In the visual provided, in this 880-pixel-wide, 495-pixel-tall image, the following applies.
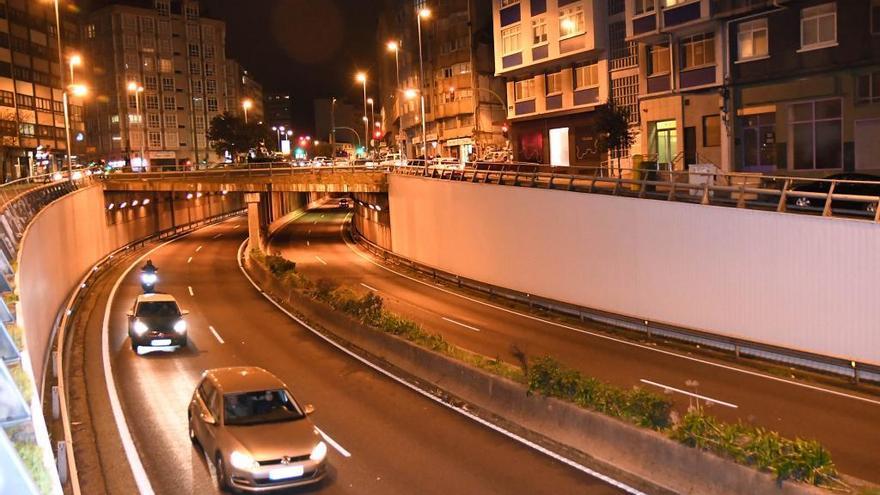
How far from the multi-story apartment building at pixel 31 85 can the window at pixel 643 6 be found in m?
67.2

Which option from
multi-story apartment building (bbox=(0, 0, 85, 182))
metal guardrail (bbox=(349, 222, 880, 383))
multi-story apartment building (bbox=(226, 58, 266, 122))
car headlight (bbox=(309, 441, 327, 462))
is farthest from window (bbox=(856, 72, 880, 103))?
multi-story apartment building (bbox=(226, 58, 266, 122))

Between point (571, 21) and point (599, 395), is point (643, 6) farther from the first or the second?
point (599, 395)

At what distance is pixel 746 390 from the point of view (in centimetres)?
1828

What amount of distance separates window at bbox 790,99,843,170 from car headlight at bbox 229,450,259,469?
96.6 ft

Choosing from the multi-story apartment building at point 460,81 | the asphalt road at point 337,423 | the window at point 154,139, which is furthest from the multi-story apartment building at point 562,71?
the window at point 154,139

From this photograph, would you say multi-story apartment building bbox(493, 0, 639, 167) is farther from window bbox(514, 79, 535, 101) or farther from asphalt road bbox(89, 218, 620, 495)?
asphalt road bbox(89, 218, 620, 495)

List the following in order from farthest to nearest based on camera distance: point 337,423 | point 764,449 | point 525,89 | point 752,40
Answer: point 525,89
point 752,40
point 337,423
point 764,449

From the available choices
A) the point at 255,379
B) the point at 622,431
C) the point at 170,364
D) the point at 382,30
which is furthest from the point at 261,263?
the point at 382,30

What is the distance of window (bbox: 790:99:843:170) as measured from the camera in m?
32.4

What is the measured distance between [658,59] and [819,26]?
33.3 ft

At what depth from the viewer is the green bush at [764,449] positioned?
31.2 ft

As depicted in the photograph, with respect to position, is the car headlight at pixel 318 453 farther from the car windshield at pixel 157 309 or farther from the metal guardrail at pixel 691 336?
the metal guardrail at pixel 691 336

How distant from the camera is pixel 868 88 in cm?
3094

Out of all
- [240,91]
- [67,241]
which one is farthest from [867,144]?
[240,91]
